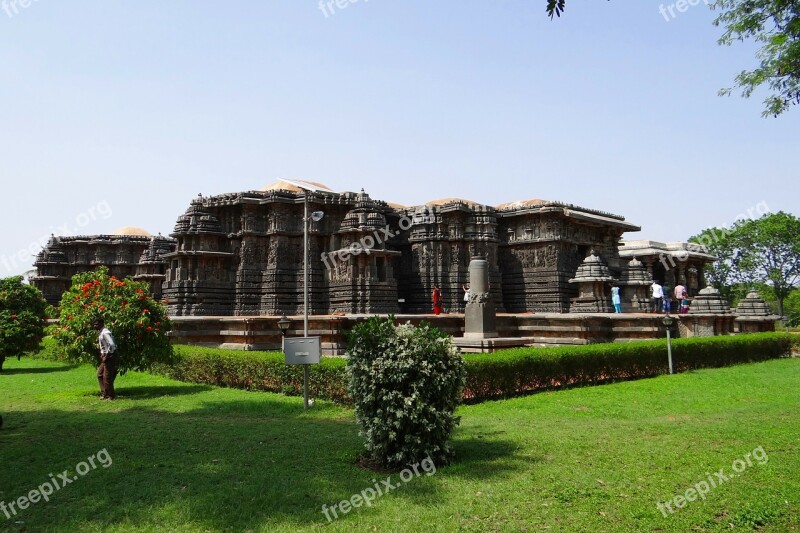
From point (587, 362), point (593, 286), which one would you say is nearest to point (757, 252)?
point (593, 286)

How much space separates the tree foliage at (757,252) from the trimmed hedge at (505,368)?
40.5 meters

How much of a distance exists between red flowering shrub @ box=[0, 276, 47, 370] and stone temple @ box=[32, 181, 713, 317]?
21.5 feet

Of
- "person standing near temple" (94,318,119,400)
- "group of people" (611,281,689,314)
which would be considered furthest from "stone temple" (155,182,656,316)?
"person standing near temple" (94,318,119,400)

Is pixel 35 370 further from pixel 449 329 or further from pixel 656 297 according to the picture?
pixel 656 297

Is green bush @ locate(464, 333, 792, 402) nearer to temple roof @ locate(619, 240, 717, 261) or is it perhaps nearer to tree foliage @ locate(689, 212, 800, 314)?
temple roof @ locate(619, 240, 717, 261)

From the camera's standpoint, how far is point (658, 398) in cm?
1179

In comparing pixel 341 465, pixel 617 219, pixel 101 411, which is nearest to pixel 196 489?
pixel 341 465

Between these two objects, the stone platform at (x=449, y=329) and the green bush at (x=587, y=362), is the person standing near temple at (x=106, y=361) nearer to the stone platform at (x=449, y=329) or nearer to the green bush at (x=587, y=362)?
the stone platform at (x=449, y=329)

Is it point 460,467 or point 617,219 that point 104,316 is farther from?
point 617,219

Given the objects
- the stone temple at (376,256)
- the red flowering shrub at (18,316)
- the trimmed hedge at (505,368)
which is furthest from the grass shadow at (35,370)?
the stone temple at (376,256)

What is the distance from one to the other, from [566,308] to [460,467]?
23.2m

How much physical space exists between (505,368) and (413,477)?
603 centimetres

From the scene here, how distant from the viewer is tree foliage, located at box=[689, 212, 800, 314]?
50125 mm

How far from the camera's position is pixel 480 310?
16.7m
